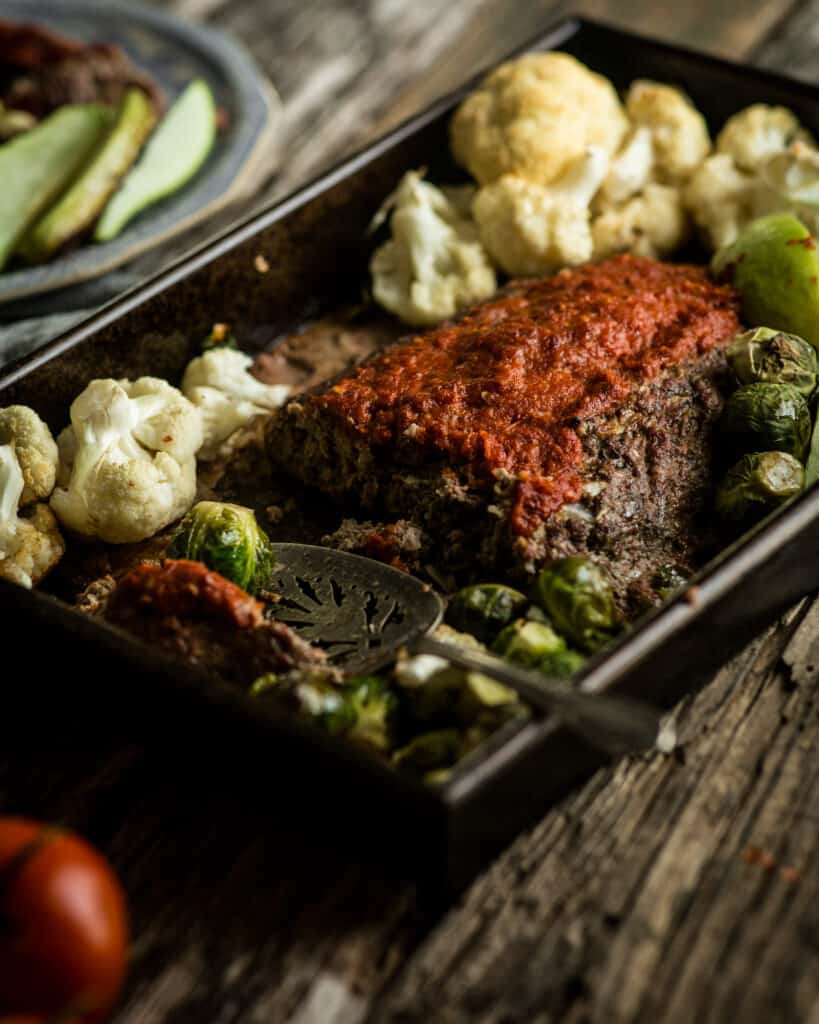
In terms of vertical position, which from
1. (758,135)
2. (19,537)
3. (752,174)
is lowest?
(19,537)

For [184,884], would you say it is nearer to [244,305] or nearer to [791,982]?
[791,982]

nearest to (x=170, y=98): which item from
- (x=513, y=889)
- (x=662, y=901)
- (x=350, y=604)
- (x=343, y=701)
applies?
(x=350, y=604)

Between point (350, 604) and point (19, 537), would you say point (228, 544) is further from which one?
point (19, 537)

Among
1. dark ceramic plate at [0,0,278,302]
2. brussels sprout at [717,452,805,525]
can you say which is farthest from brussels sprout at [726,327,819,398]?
dark ceramic plate at [0,0,278,302]

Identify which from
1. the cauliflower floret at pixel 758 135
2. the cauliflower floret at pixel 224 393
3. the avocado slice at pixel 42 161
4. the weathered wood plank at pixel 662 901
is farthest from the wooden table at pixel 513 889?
the avocado slice at pixel 42 161

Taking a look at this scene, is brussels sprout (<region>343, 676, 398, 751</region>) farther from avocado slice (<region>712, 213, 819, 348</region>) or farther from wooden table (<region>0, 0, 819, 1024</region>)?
avocado slice (<region>712, 213, 819, 348</region>)

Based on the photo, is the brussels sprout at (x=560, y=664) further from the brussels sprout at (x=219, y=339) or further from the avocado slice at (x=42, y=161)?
the avocado slice at (x=42, y=161)

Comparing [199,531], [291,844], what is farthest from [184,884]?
[199,531]
